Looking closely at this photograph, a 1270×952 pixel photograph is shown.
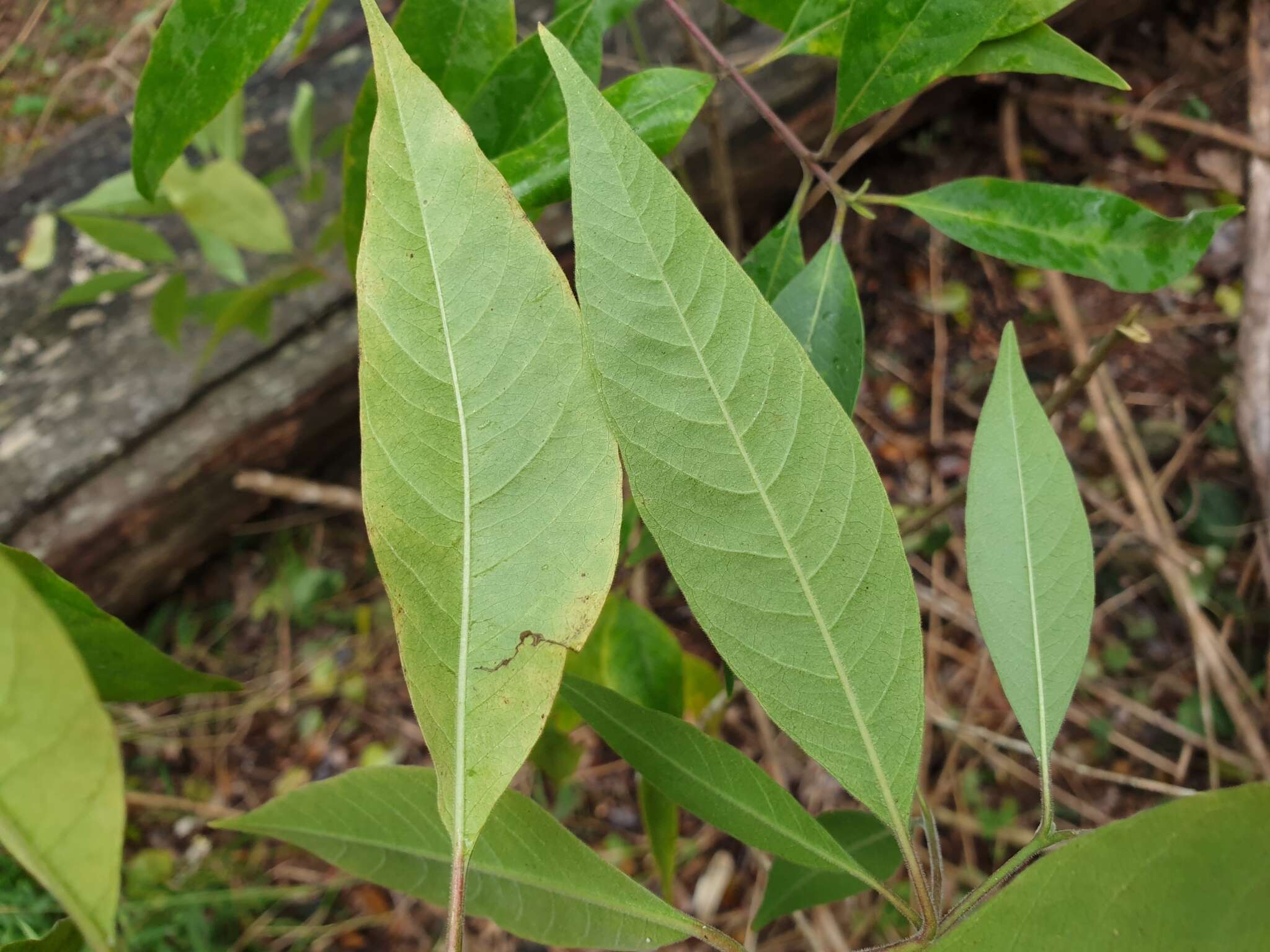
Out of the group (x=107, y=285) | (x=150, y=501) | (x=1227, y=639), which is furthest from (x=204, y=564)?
(x=1227, y=639)

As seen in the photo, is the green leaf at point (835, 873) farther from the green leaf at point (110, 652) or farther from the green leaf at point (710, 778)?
the green leaf at point (110, 652)

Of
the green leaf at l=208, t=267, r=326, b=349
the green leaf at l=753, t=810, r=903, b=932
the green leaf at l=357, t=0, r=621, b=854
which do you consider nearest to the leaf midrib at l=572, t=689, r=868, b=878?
the green leaf at l=357, t=0, r=621, b=854

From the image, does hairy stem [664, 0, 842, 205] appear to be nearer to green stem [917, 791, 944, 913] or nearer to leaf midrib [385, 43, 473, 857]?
leaf midrib [385, 43, 473, 857]

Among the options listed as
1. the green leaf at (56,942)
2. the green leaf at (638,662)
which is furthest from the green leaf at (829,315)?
the green leaf at (56,942)

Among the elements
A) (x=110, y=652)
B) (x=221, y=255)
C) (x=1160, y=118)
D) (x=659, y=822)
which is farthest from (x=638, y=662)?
(x=1160, y=118)

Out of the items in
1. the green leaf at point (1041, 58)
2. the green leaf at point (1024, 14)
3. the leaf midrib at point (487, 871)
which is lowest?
the leaf midrib at point (487, 871)

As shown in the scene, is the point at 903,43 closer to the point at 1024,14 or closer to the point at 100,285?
the point at 1024,14

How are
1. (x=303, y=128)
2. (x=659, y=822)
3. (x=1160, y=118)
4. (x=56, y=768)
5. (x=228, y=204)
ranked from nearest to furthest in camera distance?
(x=56, y=768) < (x=659, y=822) < (x=228, y=204) < (x=303, y=128) < (x=1160, y=118)
